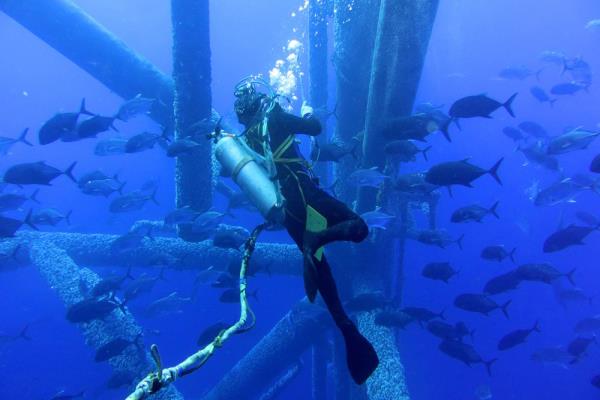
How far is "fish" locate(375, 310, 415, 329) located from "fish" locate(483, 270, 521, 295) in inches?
67.7

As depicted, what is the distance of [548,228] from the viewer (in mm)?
30828

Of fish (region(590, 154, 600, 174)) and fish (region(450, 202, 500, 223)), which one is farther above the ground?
fish (region(590, 154, 600, 174))

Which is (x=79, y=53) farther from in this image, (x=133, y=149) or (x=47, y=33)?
(x=133, y=149)

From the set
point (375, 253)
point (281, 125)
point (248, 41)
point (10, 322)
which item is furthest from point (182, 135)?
point (248, 41)

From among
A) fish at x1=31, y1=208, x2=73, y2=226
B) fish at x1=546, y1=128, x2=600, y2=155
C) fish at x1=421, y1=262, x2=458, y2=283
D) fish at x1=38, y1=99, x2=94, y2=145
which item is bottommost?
fish at x1=421, y1=262, x2=458, y2=283

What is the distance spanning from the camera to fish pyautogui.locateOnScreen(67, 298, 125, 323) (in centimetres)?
654

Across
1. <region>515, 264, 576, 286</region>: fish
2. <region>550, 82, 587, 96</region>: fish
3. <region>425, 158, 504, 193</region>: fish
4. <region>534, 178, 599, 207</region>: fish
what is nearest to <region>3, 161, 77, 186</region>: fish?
<region>425, 158, 504, 193</region>: fish

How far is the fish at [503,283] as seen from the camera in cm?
711

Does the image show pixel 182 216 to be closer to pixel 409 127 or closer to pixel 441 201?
pixel 409 127

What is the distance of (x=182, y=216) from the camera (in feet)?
24.1

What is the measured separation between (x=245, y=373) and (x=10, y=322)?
2740cm

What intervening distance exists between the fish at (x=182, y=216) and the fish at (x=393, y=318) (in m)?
3.78

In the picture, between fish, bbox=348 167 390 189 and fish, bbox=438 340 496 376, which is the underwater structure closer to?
fish, bbox=348 167 390 189

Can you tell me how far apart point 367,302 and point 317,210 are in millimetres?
4017
